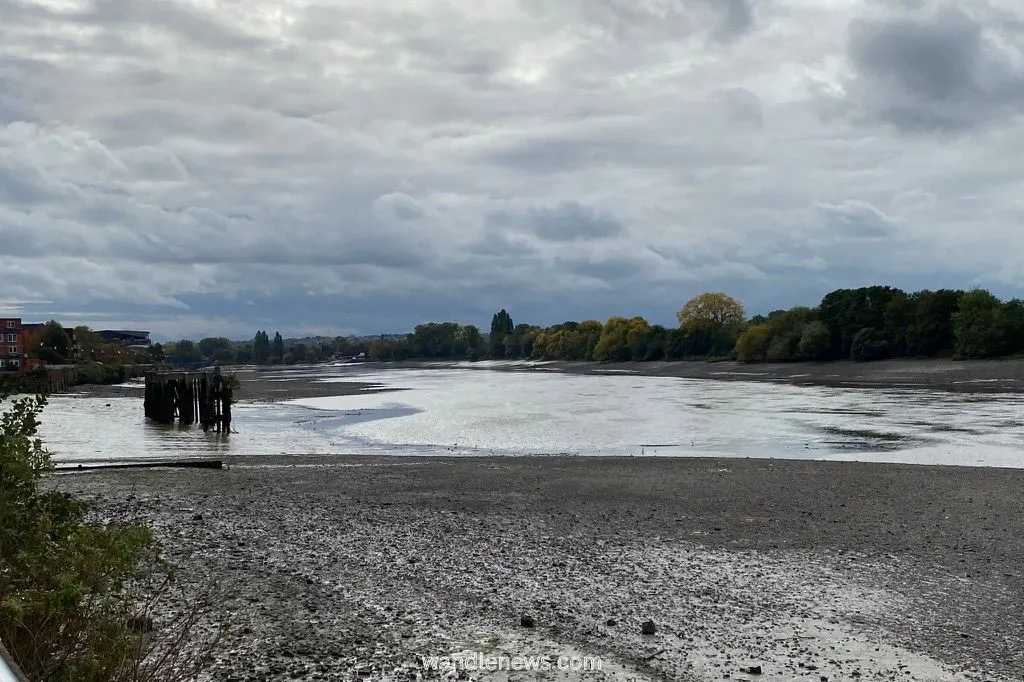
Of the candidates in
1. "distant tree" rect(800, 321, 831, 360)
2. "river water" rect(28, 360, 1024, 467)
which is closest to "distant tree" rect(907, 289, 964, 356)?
"distant tree" rect(800, 321, 831, 360)

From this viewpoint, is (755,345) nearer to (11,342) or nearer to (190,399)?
(190,399)

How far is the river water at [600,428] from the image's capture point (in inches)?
950

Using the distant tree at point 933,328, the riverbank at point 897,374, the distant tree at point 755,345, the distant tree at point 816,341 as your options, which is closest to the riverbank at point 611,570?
the riverbank at point 897,374

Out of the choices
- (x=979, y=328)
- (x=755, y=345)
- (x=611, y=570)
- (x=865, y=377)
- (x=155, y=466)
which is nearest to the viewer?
(x=611, y=570)

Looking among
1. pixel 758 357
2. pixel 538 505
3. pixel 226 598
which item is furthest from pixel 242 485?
pixel 758 357

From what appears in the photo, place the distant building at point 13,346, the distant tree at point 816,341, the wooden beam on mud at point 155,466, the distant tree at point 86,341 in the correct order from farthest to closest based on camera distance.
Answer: the distant tree at point 86,341 → the distant building at point 13,346 → the distant tree at point 816,341 → the wooden beam on mud at point 155,466

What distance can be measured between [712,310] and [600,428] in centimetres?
11501

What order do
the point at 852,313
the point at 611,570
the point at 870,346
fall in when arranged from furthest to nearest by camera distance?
the point at 852,313, the point at 870,346, the point at 611,570

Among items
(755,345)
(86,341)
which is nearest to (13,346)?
(86,341)

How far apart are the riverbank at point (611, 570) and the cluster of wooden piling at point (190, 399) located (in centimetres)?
1896

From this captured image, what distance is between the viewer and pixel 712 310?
142375mm

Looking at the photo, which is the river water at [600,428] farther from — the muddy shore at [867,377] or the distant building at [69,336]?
the distant building at [69,336]

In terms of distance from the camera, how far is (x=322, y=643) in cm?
675

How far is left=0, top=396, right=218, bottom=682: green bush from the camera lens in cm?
414
